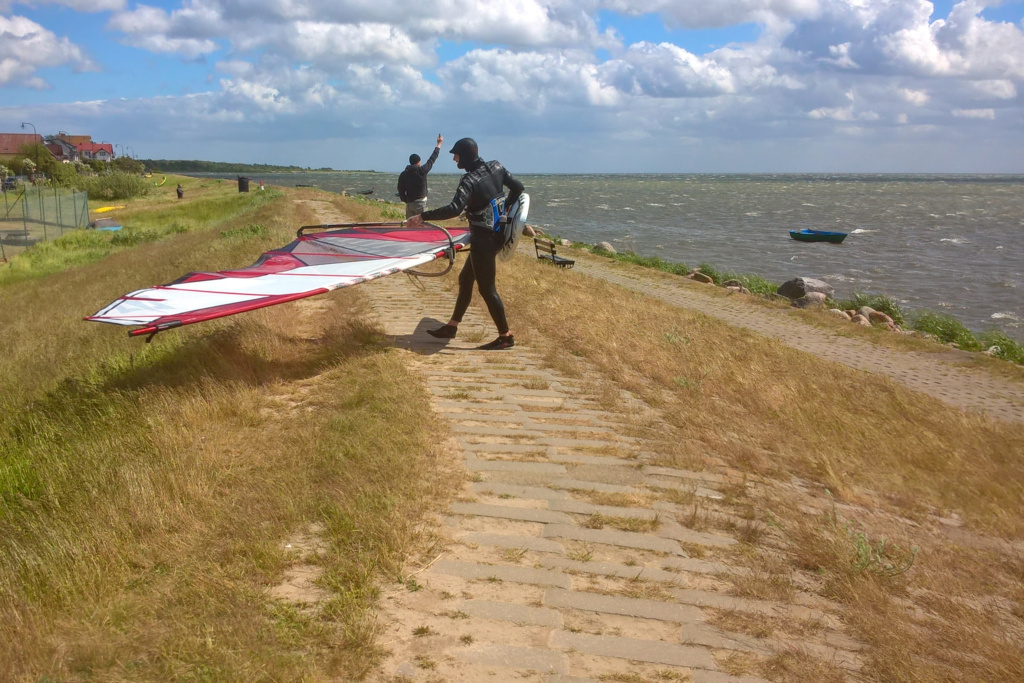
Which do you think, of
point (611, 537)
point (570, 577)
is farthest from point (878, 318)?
point (570, 577)

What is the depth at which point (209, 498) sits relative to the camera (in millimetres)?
4586

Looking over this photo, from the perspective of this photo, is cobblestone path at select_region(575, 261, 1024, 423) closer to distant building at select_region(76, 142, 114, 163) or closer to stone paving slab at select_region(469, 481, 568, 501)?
stone paving slab at select_region(469, 481, 568, 501)

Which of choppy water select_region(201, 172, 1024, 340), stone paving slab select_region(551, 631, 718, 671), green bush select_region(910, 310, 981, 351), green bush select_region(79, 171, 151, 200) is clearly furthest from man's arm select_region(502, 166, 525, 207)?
green bush select_region(79, 171, 151, 200)

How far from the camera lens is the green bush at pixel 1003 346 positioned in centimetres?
1781

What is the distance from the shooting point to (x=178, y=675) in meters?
3.04

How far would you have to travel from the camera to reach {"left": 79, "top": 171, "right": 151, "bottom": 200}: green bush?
62.3m

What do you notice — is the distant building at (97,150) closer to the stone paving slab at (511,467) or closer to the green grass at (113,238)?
the green grass at (113,238)

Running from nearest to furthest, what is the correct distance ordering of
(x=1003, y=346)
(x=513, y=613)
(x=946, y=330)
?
1. (x=513, y=613)
2. (x=1003, y=346)
3. (x=946, y=330)

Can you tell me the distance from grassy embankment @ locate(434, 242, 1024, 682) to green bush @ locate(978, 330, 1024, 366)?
8.74m

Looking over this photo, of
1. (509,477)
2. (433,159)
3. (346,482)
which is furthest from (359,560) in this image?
(433,159)

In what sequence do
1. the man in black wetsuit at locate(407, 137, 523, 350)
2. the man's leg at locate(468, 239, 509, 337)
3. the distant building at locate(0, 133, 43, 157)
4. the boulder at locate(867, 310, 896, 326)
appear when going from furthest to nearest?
the distant building at locate(0, 133, 43, 157)
the boulder at locate(867, 310, 896, 326)
the man's leg at locate(468, 239, 509, 337)
the man in black wetsuit at locate(407, 137, 523, 350)

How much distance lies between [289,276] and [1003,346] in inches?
714

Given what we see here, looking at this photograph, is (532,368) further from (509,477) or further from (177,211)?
(177,211)

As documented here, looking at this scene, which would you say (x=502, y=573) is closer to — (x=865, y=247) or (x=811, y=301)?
(x=811, y=301)
